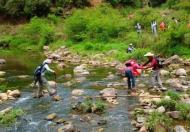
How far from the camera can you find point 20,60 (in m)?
36.8

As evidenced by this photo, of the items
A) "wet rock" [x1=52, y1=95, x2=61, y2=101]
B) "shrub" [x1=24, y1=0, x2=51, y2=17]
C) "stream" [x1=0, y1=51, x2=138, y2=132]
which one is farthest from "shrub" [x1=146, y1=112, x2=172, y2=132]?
"shrub" [x1=24, y1=0, x2=51, y2=17]

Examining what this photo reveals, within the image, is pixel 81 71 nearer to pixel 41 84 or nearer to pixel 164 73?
pixel 164 73

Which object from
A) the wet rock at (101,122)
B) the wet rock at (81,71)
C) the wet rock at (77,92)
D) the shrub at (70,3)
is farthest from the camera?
the shrub at (70,3)

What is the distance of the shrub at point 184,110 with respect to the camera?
680 inches

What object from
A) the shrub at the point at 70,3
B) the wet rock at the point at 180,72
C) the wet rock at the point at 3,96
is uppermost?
the shrub at the point at 70,3

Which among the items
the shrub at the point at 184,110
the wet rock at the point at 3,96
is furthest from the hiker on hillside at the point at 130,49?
the shrub at the point at 184,110

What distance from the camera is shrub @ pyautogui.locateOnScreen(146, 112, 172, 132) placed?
51.8ft

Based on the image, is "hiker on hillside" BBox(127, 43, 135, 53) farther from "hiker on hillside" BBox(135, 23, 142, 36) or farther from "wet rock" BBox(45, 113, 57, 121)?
"wet rock" BBox(45, 113, 57, 121)

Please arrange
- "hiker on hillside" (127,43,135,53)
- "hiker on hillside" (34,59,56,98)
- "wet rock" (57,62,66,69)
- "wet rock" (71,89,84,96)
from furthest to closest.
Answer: "hiker on hillside" (127,43,135,53)
"wet rock" (57,62,66,69)
"wet rock" (71,89,84,96)
"hiker on hillside" (34,59,56,98)

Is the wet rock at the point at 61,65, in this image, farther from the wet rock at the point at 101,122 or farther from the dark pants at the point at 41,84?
the wet rock at the point at 101,122

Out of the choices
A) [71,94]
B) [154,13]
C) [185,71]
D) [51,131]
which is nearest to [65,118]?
[51,131]

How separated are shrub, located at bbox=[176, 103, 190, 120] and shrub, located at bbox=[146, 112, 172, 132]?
0.75 m

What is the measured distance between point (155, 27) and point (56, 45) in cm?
1094

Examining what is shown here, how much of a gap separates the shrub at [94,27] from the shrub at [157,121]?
21.0 meters
